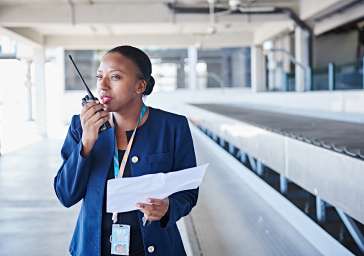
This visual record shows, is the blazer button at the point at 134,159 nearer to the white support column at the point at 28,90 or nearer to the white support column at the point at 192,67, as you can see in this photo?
the white support column at the point at 28,90

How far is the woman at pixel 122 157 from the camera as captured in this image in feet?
5.95

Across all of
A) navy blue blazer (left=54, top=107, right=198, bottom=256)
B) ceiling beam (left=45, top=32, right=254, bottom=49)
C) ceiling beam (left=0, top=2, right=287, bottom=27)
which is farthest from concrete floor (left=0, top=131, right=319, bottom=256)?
ceiling beam (left=45, top=32, right=254, bottom=49)

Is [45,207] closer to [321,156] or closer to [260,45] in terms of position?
[321,156]

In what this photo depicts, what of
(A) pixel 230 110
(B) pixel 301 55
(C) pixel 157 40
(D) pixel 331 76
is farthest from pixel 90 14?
(B) pixel 301 55

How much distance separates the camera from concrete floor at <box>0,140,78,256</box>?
504cm

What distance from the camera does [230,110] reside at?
14.1 metres

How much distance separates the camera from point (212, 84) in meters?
30.2

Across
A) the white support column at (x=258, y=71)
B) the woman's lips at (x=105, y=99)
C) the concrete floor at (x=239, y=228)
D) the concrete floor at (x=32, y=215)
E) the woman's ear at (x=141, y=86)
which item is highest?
the white support column at (x=258, y=71)

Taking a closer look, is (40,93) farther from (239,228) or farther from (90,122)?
(90,122)

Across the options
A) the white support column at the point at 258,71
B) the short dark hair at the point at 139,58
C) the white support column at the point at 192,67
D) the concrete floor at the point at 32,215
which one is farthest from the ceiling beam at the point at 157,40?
the short dark hair at the point at 139,58

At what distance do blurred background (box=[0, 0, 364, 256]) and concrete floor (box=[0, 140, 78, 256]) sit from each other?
0.06 feet

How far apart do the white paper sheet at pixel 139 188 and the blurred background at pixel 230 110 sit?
1.08 meters

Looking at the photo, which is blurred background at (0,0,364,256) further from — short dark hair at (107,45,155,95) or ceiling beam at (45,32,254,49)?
short dark hair at (107,45,155,95)

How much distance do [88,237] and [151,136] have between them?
425 mm
